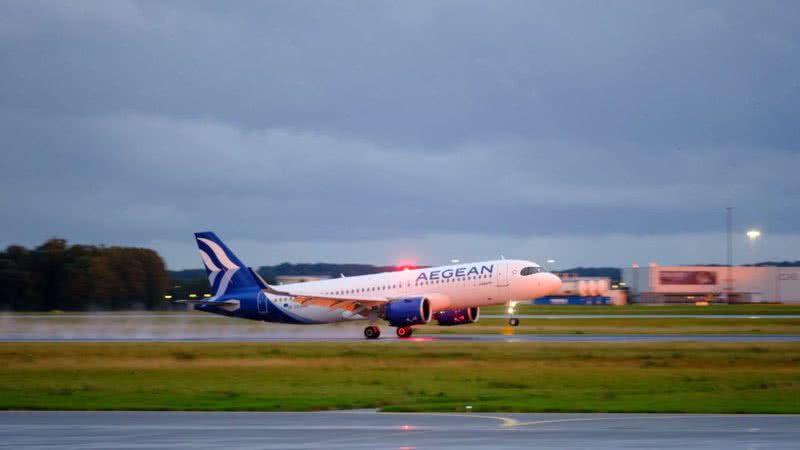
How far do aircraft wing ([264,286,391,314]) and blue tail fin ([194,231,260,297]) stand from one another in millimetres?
4811

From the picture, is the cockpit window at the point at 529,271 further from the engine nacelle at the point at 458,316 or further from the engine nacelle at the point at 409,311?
the engine nacelle at the point at 409,311

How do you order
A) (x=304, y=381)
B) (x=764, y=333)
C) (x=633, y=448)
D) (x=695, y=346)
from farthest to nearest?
1. (x=764, y=333)
2. (x=695, y=346)
3. (x=304, y=381)
4. (x=633, y=448)

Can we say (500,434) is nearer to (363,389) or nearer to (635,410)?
(635,410)

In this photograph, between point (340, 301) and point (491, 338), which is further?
point (340, 301)

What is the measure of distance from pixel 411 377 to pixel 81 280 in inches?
3174

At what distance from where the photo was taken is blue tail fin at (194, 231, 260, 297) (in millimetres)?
58031

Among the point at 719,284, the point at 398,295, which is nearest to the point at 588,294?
the point at 719,284

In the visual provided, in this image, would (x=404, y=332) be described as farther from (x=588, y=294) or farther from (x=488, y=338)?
(x=588, y=294)

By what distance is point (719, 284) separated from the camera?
152375 millimetres

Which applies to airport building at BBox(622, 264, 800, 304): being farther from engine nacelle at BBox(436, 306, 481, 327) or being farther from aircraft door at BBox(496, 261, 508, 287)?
aircraft door at BBox(496, 261, 508, 287)

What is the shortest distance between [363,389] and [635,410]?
26.8 ft

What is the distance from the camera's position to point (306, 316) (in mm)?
55906

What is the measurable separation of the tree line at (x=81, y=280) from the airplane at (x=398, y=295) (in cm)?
4494

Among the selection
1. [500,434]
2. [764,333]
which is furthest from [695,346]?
[500,434]
